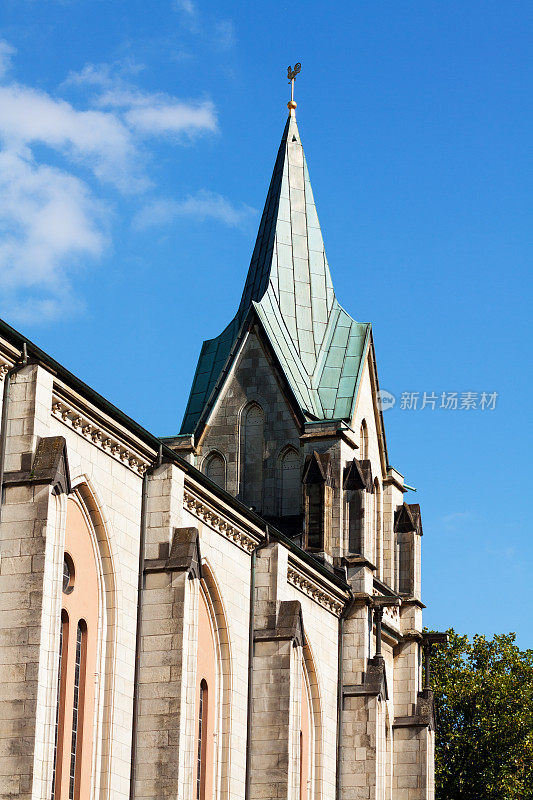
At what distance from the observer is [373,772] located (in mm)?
42312

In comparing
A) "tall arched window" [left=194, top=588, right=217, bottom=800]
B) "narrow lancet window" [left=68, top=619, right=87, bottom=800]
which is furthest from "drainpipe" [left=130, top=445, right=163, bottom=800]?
"tall arched window" [left=194, top=588, right=217, bottom=800]

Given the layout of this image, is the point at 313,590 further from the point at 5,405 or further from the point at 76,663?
the point at 5,405

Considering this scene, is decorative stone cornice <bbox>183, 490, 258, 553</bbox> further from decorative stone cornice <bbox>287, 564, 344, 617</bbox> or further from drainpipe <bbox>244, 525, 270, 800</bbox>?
decorative stone cornice <bbox>287, 564, 344, 617</bbox>

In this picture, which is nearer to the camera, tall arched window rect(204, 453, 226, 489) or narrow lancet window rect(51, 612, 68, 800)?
narrow lancet window rect(51, 612, 68, 800)

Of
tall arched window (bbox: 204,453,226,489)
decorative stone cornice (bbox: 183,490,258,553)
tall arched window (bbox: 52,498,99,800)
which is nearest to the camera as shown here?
tall arched window (bbox: 52,498,99,800)

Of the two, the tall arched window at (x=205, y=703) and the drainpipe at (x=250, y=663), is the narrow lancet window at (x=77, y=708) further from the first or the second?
the drainpipe at (x=250, y=663)

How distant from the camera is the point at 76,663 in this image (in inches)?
1177

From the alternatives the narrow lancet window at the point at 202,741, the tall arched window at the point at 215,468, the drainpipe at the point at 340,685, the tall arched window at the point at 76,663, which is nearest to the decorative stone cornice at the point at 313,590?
the drainpipe at the point at 340,685

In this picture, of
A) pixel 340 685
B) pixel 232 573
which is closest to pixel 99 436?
pixel 232 573

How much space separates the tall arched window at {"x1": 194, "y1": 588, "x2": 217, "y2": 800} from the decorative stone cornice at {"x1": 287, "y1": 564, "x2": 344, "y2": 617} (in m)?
4.99

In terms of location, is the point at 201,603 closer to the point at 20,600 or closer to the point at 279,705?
the point at 279,705

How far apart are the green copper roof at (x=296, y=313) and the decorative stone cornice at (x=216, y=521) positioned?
32.9 feet

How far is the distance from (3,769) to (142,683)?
661cm

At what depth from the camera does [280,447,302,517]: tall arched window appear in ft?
153
